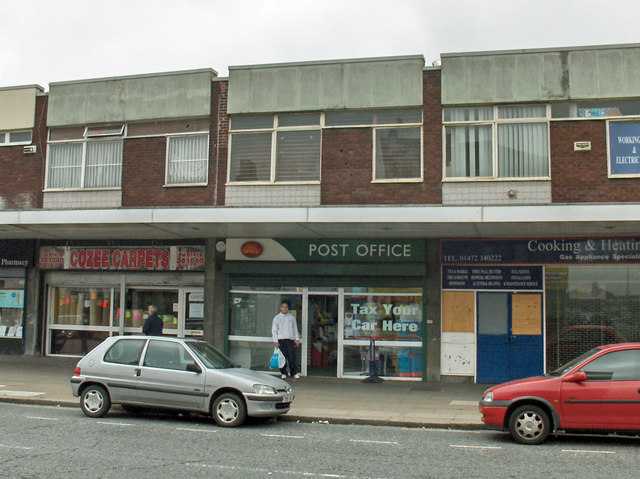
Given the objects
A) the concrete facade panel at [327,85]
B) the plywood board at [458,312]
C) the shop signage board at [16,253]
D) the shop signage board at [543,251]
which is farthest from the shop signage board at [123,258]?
the shop signage board at [543,251]

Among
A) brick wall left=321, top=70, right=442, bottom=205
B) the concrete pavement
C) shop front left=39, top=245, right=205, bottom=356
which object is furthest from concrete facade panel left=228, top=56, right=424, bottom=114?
the concrete pavement

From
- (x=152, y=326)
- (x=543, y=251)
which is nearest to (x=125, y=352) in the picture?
(x=152, y=326)

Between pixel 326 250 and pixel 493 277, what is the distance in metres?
3.70

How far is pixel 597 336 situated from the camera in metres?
14.0

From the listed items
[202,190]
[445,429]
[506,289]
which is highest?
[202,190]

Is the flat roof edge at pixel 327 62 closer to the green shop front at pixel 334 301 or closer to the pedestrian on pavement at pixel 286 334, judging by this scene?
the green shop front at pixel 334 301

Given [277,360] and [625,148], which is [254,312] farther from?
[625,148]

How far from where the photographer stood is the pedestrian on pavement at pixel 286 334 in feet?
48.0

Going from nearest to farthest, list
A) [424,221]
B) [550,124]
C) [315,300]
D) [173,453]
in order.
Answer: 1. [173,453]
2. [424,221]
3. [550,124]
4. [315,300]

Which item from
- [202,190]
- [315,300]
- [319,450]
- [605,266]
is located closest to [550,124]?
[605,266]

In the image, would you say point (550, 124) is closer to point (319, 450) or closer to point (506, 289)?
point (506, 289)

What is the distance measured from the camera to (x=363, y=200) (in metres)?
14.4

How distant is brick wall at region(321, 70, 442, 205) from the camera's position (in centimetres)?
1424

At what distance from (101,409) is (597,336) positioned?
9.77 meters
